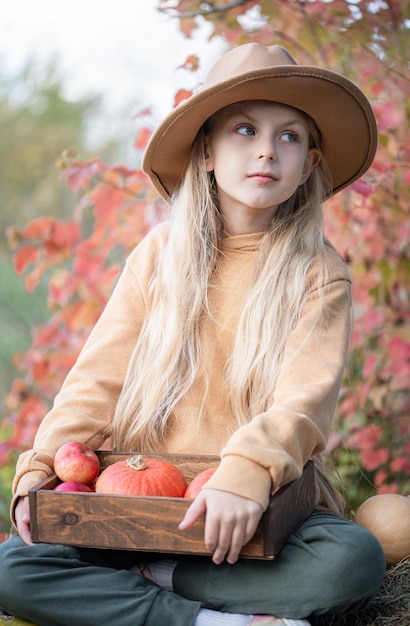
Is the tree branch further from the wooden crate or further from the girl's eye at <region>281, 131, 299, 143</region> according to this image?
the wooden crate

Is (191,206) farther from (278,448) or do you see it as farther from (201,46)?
(201,46)

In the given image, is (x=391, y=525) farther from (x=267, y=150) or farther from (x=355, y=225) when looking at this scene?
(x=355, y=225)

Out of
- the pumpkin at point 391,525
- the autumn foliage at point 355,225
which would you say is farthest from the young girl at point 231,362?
the autumn foliage at point 355,225

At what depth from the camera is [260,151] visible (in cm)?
227

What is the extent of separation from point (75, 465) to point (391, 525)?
3.09 ft

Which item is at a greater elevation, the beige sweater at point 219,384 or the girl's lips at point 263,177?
the girl's lips at point 263,177

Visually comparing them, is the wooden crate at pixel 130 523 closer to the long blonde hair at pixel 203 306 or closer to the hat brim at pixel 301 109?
the long blonde hair at pixel 203 306

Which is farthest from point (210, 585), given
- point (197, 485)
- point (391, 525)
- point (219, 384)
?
point (391, 525)

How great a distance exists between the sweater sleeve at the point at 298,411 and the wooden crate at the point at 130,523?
0.24ft

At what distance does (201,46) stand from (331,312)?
89.0 inches

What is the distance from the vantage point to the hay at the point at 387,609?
2113mm

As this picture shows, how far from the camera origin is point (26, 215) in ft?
29.7

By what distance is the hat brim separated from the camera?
2.24 metres

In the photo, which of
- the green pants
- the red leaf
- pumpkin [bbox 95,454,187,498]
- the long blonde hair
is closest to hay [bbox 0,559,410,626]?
the green pants
